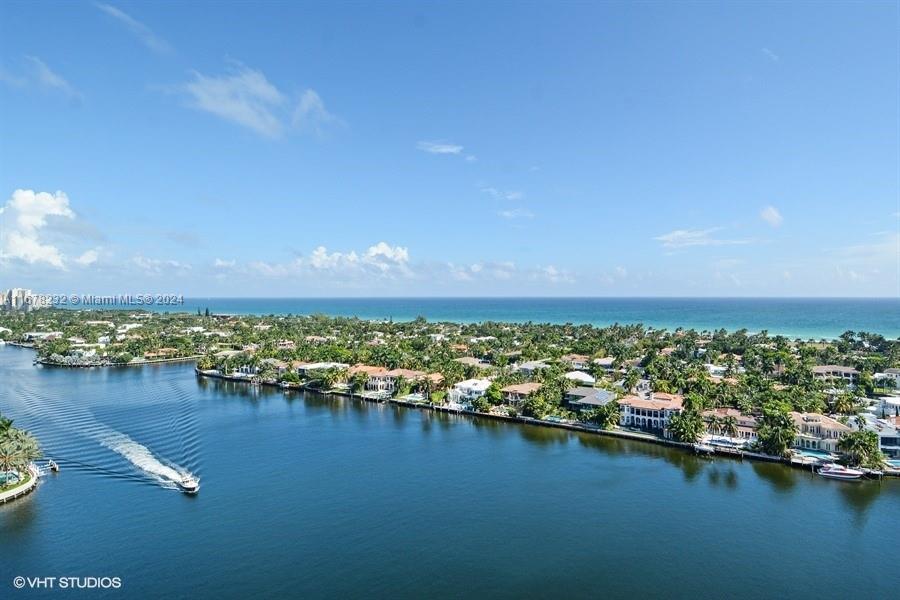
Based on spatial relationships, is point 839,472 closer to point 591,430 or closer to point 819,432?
point 819,432

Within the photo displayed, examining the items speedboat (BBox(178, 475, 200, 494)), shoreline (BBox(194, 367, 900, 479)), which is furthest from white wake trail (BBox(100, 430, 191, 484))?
shoreline (BBox(194, 367, 900, 479))

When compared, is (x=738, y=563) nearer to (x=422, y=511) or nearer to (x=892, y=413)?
(x=422, y=511)

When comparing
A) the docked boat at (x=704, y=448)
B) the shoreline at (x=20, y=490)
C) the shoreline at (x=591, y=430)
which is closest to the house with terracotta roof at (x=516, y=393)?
the shoreline at (x=591, y=430)

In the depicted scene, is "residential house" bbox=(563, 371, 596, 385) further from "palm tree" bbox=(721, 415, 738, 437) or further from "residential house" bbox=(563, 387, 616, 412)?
"palm tree" bbox=(721, 415, 738, 437)

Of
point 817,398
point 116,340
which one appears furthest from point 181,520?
point 116,340

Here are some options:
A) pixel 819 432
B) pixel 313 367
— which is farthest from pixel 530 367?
pixel 819 432

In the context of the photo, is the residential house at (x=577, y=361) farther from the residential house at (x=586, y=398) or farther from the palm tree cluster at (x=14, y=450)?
the palm tree cluster at (x=14, y=450)
